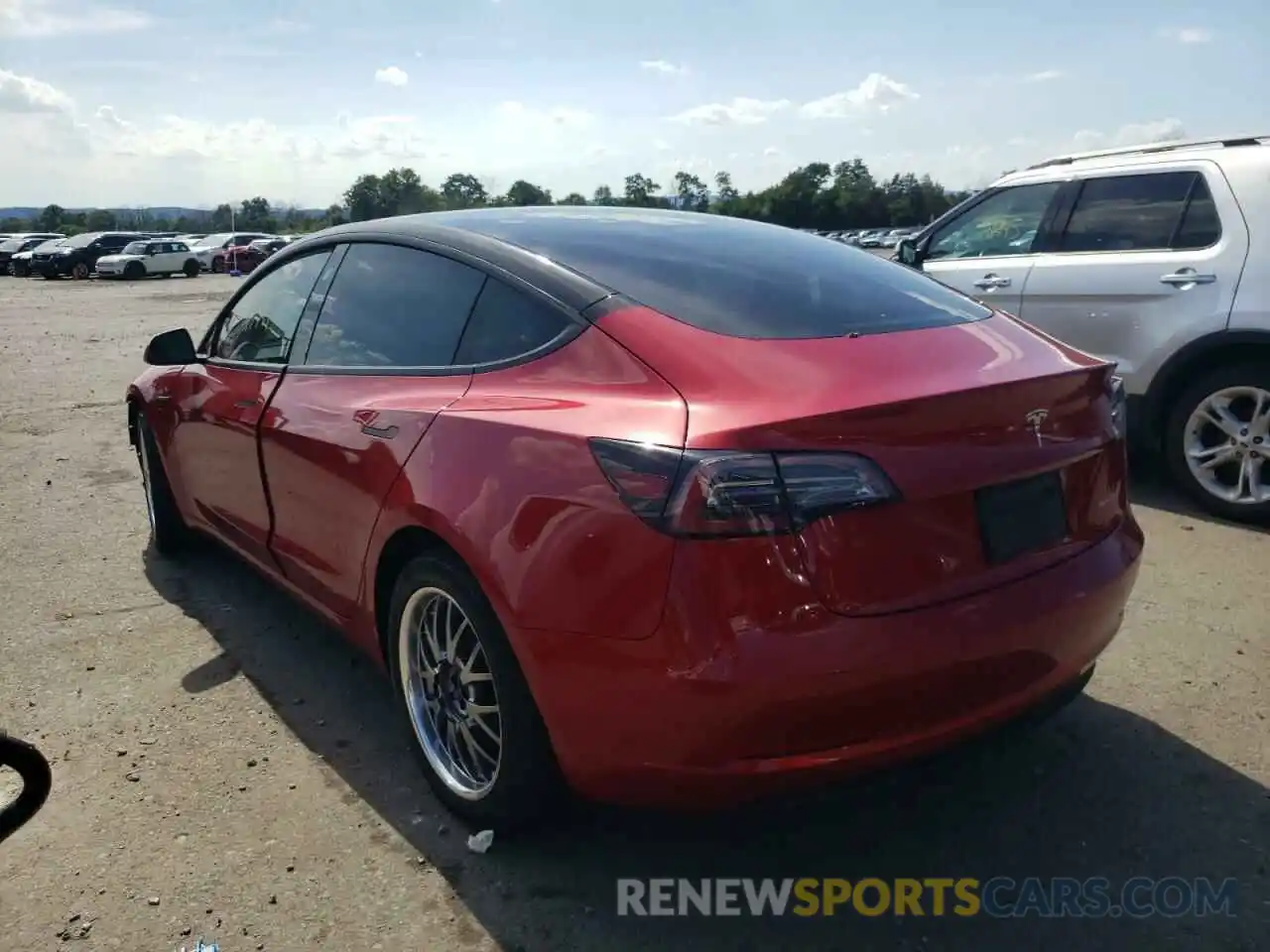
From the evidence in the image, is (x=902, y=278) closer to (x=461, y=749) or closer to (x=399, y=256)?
(x=399, y=256)

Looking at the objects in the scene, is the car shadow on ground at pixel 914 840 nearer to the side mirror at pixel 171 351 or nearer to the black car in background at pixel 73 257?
the side mirror at pixel 171 351

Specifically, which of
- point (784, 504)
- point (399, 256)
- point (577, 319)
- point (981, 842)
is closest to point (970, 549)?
point (784, 504)

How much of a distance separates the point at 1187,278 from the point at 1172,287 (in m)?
0.09

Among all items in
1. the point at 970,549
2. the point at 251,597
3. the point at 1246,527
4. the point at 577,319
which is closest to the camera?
the point at 970,549

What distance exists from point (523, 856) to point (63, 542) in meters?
3.85

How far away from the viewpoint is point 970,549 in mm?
2273

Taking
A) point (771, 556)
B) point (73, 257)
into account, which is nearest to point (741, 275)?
point (771, 556)

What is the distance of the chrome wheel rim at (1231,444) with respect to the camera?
17.0ft

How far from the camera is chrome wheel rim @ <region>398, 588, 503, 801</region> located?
2693mm

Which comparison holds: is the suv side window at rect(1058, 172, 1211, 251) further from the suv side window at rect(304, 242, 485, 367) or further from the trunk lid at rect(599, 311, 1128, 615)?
the suv side window at rect(304, 242, 485, 367)

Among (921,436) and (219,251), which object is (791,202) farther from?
(921,436)

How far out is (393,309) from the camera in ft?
10.8

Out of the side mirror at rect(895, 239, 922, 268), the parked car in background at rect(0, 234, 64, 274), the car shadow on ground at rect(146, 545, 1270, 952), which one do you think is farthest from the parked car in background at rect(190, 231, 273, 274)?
the car shadow on ground at rect(146, 545, 1270, 952)

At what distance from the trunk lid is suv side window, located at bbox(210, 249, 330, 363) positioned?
68.8 inches
